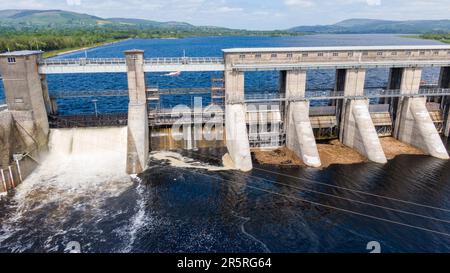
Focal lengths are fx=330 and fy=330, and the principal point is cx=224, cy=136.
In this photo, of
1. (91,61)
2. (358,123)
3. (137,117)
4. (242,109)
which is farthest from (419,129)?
(91,61)

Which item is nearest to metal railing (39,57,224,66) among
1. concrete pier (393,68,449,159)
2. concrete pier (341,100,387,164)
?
concrete pier (341,100,387,164)

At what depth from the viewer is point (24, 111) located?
4116cm

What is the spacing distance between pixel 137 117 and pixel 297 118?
2123 centimetres

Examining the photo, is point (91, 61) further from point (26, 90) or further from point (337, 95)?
point (337, 95)

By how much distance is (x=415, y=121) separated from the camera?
47250mm

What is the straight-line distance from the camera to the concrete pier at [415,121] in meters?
45.2

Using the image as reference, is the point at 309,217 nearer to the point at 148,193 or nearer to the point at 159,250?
the point at 159,250

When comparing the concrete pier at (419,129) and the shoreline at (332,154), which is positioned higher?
the concrete pier at (419,129)

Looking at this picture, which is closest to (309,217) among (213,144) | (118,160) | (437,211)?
(437,211)

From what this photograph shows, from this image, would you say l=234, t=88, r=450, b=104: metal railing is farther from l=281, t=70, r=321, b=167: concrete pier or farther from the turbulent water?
the turbulent water

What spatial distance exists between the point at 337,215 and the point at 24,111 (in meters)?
38.6

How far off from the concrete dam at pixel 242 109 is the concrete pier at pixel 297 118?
14 centimetres

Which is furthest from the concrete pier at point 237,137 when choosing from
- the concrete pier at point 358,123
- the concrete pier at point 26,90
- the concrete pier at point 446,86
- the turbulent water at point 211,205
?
the concrete pier at point 446,86

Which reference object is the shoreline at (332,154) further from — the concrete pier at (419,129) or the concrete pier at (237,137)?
the concrete pier at (237,137)
